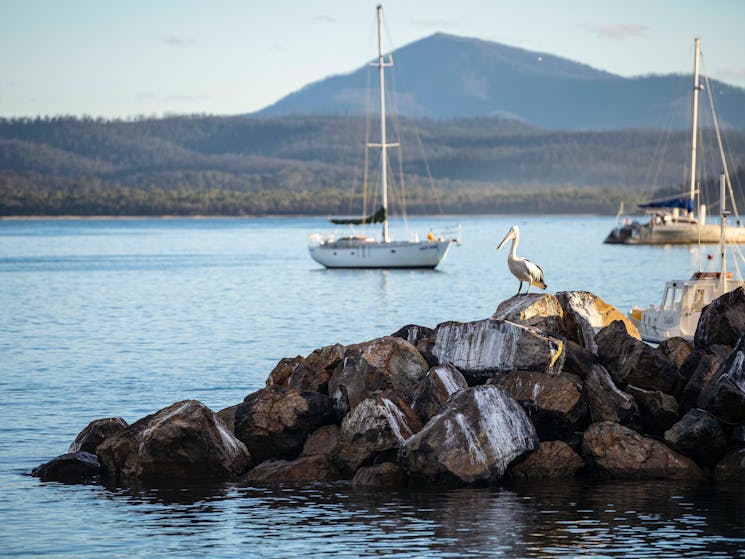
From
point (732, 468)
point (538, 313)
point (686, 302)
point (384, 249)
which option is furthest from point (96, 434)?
point (384, 249)

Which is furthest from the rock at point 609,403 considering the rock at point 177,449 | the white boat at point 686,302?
the white boat at point 686,302

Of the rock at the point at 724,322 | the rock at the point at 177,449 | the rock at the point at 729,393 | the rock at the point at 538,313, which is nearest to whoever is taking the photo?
the rock at the point at 177,449

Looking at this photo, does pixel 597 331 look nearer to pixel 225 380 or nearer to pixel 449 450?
pixel 449 450

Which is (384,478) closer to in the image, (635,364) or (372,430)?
(372,430)

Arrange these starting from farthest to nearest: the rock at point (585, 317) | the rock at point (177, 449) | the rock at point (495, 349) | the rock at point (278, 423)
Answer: the rock at point (585, 317), the rock at point (278, 423), the rock at point (495, 349), the rock at point (177, 449)

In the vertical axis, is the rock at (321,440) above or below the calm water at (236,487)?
above

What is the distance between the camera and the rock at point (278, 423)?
58.3ft

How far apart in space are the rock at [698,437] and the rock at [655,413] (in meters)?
0.63

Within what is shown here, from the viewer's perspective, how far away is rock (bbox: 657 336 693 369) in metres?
19.9

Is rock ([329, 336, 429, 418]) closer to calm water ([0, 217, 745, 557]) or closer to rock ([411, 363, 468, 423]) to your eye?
rock ([411, 363, 468, 423])

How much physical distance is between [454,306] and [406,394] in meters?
32.2

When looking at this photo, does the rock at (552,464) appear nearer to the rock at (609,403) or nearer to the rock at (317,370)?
the rock at (609,403)

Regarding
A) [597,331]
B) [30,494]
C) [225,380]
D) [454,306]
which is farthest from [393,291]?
[30,494]

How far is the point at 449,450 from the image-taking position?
639 inches
